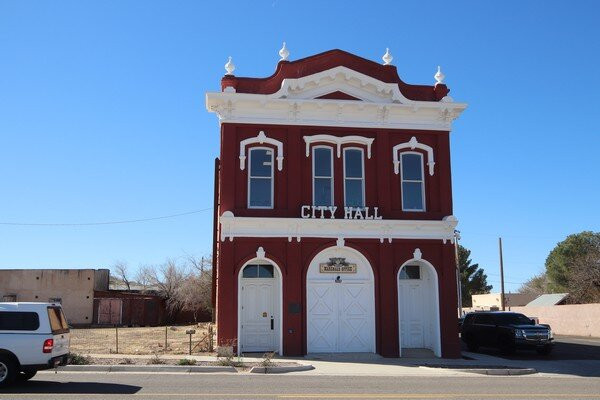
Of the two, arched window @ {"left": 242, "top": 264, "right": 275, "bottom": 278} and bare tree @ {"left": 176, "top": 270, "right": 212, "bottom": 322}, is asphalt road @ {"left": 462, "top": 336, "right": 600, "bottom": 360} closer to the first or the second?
arched window @ {"left": 242, "top": 264, "right": 275, "bottom": 278}

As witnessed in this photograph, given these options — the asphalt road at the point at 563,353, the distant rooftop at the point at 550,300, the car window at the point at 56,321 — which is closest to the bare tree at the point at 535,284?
the distant rooftop at the point at 550,300

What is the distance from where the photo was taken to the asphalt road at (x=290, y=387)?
11.6 m

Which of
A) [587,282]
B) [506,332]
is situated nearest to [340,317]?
[506,332]

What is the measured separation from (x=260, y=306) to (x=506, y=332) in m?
10.1

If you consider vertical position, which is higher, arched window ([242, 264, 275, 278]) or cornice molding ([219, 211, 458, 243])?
cornice molding ([219, 211, 458, 243])

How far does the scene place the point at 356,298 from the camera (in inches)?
818

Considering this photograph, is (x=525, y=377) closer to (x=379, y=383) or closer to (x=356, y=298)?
(x=379, y=383)

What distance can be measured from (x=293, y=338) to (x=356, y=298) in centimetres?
261

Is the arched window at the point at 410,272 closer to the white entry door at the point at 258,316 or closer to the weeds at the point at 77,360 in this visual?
the white entry door at the point at 258,316

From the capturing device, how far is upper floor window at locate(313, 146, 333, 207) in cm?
2139

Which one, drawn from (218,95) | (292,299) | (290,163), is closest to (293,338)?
(292,299)

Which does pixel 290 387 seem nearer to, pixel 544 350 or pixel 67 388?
pixel 67 388

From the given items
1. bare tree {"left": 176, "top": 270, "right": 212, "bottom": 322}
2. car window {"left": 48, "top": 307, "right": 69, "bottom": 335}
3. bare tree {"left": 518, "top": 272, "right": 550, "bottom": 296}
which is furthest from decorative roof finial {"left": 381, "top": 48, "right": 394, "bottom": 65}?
bare tree {"left": 518, "top": 272, "right": 550, "bottom": 296}

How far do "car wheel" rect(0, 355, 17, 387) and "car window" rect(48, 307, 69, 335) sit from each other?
102cm
